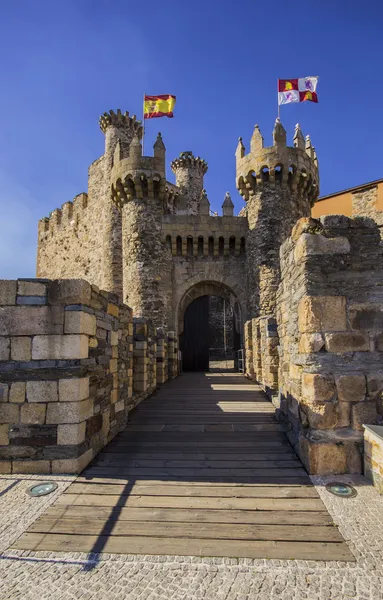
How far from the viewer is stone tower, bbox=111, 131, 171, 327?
14234 mm

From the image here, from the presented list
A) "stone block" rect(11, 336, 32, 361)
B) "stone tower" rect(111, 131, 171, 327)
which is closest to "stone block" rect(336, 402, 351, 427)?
"stone block" rect(11, 336, 32, 361)

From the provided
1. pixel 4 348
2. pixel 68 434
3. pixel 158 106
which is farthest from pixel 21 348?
pixel 158 106

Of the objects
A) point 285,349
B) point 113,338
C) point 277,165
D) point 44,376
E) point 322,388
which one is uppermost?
point 277,165

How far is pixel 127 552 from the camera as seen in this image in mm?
2490

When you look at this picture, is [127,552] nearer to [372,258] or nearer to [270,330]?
[372,258]

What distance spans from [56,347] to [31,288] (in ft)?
2.42

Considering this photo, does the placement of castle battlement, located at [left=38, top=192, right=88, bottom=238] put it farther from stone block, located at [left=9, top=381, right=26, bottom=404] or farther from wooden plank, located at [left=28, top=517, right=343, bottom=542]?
wooden plank, located at [left=28, top=517, right=343, bottom=542]

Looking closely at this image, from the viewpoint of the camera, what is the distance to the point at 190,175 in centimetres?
2366

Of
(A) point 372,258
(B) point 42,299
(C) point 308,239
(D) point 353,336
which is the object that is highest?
(C) point 308,239

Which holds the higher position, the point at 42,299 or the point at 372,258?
the point at 372,258

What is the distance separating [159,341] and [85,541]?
327 inches

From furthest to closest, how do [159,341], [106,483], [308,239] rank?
[159,341]
[308,239]
[106,483]

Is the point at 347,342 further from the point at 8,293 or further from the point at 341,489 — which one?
the point at 8,293

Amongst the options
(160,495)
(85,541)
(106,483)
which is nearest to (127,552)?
(85,541)
